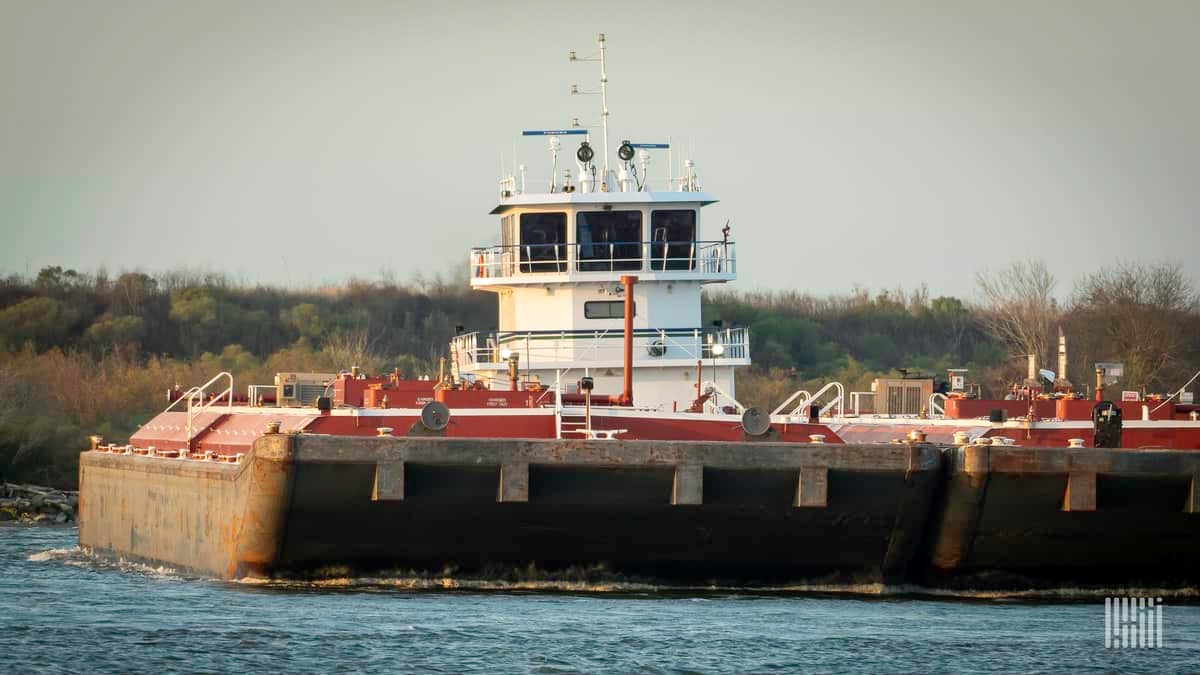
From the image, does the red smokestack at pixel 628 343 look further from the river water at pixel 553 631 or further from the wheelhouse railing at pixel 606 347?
the river water at pixel 553 631

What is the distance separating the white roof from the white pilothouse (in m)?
0.02

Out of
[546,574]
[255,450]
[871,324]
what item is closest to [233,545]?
[255,450]

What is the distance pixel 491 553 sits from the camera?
102ft

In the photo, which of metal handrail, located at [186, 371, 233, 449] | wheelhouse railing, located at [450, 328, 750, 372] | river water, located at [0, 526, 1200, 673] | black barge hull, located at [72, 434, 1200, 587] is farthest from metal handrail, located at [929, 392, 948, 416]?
metal handrail, located at [186, 371, 233, 449]

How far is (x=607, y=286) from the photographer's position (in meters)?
38.6

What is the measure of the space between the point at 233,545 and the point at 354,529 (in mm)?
2089

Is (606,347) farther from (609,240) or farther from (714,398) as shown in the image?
(714,398)

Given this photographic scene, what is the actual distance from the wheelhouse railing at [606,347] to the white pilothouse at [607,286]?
16 mm

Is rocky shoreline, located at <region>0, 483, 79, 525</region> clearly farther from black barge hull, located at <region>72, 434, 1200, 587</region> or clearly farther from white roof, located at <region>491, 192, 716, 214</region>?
black barge hull, located at <region>72, 434, 1200, 587</region>

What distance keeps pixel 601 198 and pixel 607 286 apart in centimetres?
144

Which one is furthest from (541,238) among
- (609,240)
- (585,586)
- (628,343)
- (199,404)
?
(585,586)

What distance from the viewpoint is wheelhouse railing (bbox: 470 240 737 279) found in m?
38.4

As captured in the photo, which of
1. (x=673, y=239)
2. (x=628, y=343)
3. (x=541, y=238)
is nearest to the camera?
(x=628, y=343)

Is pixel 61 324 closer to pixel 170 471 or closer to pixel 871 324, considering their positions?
pixel 871 324
